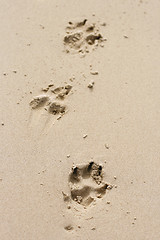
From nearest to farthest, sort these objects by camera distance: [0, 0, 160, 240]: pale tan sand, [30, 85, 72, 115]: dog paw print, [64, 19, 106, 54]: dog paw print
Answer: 1. [0, 0, 160, 240]: pale tan sand
2. [30, 85, 72, 115]: dog paw print
3. [64, 19, 106, 54]: dog paw print

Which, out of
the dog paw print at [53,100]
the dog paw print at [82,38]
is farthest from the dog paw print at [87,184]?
the dog paw print at [82,38]

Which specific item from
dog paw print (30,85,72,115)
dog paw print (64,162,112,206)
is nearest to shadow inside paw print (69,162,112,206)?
dog paw print (64,162,112,206)

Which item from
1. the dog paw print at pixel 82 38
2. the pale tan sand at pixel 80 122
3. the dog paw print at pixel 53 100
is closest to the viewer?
the pale tan sand at pixel 80 122

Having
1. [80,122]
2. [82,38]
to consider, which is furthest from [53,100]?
[82,38]

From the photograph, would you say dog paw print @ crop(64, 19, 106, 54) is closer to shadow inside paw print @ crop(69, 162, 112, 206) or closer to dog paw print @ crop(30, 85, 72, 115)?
dog paw print @ crop(30, 85, 72, 115)

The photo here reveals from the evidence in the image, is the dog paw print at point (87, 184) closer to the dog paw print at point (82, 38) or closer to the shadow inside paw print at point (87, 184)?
the shadow inside paw print at point (87, 184)

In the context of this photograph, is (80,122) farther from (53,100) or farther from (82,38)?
(82,38)

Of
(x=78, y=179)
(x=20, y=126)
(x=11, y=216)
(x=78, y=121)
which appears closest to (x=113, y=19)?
(x=78, y=121)

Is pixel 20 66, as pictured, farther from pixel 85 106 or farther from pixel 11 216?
pixel 11 216
